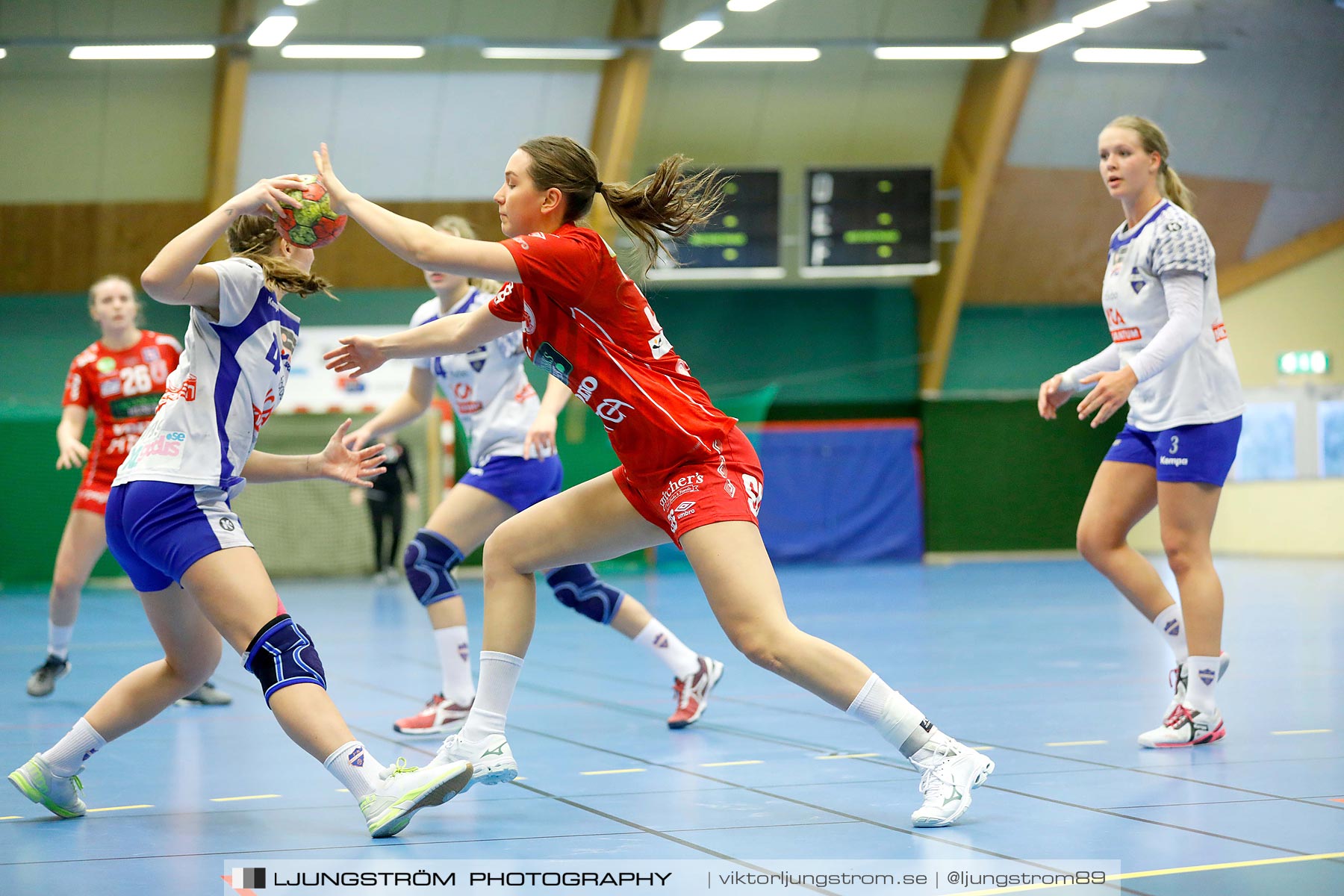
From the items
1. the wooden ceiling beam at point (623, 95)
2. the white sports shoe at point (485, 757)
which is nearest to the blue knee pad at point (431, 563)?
the white sports shoe at point (485, 757)

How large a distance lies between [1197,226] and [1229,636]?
3.85 m

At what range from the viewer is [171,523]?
10.7ft

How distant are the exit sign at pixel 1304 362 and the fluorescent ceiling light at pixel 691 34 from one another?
7827 millimetres

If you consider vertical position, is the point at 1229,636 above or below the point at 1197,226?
below

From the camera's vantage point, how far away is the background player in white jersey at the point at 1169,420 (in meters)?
4.29

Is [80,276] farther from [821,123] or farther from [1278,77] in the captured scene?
[1278,77]

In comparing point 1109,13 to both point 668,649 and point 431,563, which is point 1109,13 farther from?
point 431,563

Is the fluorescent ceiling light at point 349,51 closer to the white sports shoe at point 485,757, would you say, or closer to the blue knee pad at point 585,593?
the blue knee pad at point 585,593

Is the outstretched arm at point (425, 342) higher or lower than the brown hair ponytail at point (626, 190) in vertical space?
lower

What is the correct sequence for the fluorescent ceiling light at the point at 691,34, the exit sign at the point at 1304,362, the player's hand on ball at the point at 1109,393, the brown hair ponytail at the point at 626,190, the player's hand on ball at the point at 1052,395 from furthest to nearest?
1. the exit sign at the point at 1304,362
2. the fluorescent ceiling light at the point at 691,34
3. the player's hand on ball at the point at 1052,395
4. the player's hand on ball at the point at 1109,393
5. the brown hair ponytail at the point at 626,190

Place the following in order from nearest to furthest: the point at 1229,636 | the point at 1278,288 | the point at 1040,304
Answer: the point at 1229,636 < the point at 1278,288 < the point at 1040,304

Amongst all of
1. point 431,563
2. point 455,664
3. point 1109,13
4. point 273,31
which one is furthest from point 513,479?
point 1109,13

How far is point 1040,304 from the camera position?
17.6 m

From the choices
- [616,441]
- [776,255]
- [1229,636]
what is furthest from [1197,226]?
[776,255]
